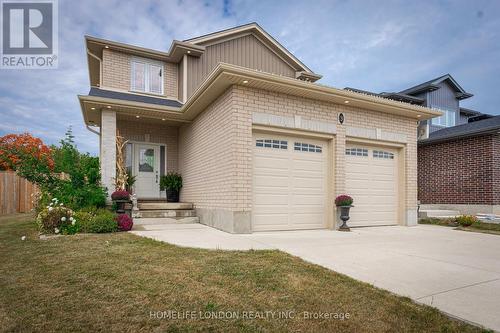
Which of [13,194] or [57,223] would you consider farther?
[13,194]

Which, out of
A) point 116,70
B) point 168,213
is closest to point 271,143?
point 168,213

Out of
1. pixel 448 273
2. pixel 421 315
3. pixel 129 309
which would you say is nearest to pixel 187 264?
pixel 129 309

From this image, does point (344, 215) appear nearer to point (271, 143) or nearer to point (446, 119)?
point (271, 143)

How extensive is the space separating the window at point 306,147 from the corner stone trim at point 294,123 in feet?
1.54

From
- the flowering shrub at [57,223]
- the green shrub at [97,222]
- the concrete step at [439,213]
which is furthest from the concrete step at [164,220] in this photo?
the concrete step at [439,213]

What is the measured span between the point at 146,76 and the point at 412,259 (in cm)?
1188

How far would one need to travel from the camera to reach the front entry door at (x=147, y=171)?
1159 cm

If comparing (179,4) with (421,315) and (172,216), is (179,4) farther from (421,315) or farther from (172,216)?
(421,315)

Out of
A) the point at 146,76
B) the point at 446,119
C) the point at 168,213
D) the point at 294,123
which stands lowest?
the point at 168,213

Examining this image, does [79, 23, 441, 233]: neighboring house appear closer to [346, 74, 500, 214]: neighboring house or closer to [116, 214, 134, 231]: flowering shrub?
[116, 214, 134, 231]: flowering shrub

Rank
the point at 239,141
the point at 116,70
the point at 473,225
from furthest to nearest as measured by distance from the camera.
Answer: the point at 116,70 < the point at 473,225 < the point at 239,141

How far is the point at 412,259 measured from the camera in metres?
4.75

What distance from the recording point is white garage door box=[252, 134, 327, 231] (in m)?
7.65

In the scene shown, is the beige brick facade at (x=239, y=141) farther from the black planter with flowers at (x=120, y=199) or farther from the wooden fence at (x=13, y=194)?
the wooden fence at (x=13, y=194)
